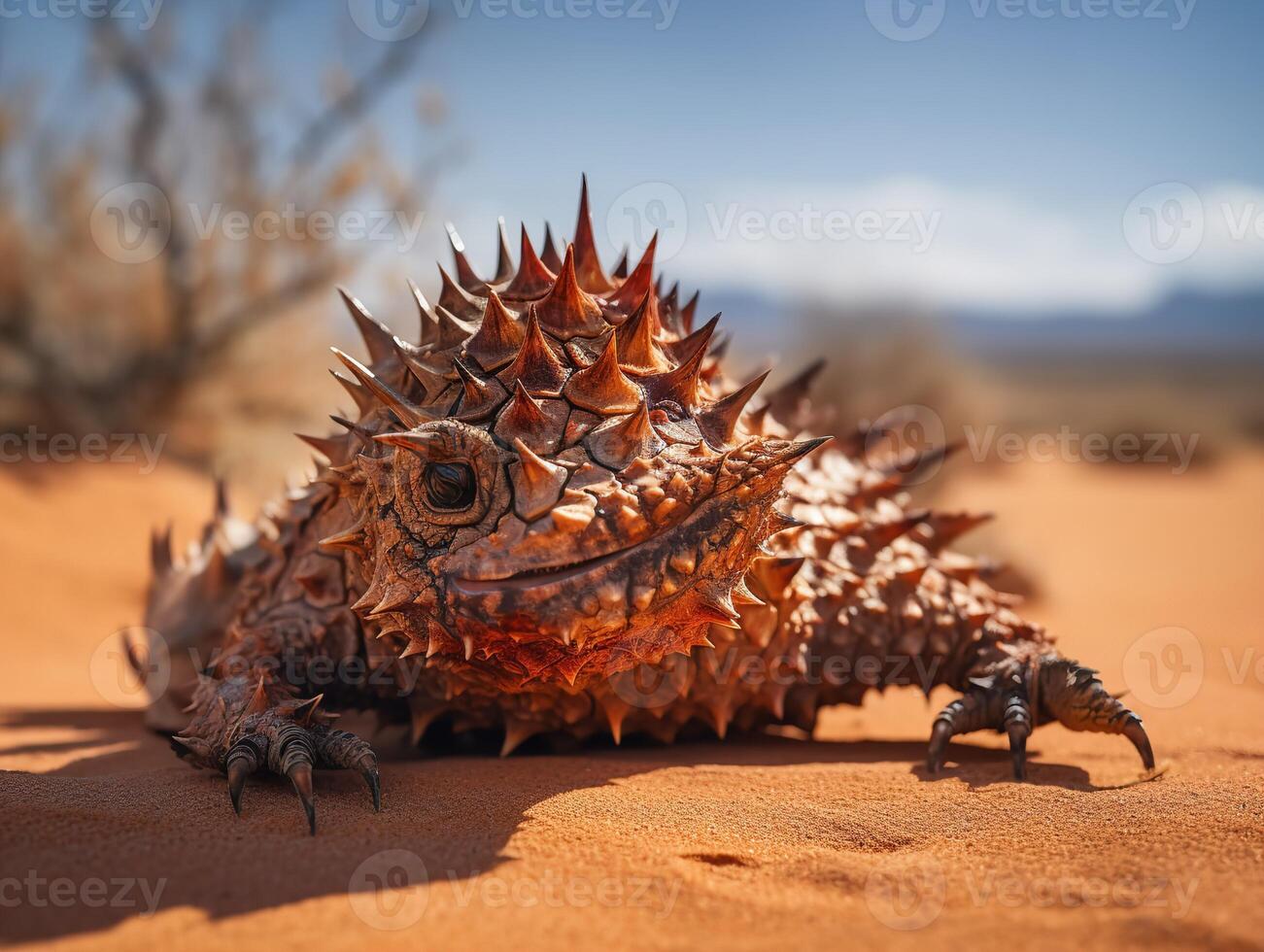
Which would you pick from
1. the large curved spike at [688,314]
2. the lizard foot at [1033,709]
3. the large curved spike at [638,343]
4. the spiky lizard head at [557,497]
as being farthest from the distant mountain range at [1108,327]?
the spiky lizard head at [557,497]

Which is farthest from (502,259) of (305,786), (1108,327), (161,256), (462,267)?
(1108,327)

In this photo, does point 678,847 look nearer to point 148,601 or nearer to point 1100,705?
point 1100,705

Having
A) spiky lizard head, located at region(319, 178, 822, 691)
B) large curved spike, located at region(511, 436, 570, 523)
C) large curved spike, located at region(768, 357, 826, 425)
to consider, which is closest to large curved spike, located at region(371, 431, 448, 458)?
spiky lizard head, located at region(319, 178, 822, 691)

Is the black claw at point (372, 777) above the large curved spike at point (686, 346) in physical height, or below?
below

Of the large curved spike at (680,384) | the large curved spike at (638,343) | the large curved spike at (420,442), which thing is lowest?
the large curved spike at (420,442)

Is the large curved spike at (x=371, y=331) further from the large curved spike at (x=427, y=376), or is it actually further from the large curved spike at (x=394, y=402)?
the large curved spike at (x=394, y=402)

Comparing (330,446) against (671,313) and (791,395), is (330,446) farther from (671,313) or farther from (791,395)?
(791,395)

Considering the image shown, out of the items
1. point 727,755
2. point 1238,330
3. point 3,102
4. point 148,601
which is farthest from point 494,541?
point 1238,330

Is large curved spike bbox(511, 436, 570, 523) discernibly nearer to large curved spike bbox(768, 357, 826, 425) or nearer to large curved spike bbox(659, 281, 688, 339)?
large curved spike bbox(659, 281, 688, 339)
